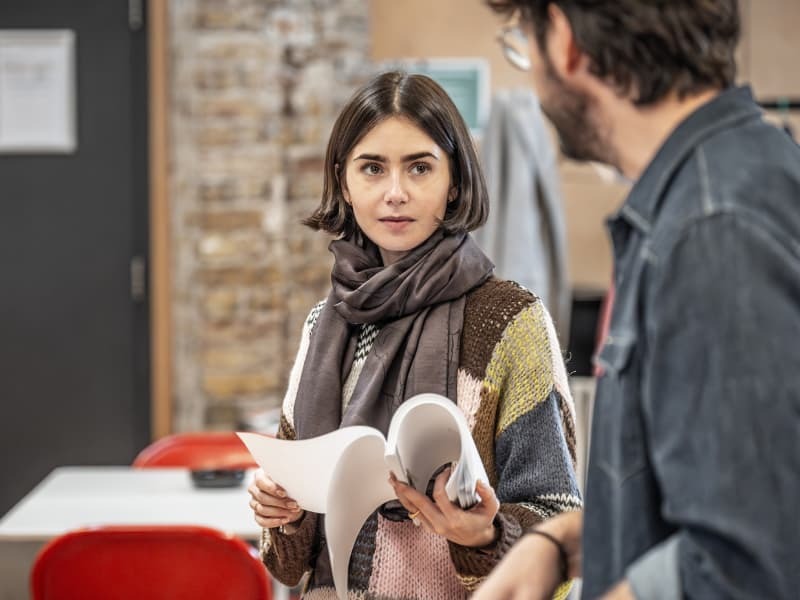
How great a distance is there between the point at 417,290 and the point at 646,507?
742 mm

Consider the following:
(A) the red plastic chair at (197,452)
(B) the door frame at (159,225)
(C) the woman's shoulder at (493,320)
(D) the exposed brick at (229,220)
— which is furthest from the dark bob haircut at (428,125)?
(B) the door frame at (159,225)

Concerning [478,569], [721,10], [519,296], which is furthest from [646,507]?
[519,296]

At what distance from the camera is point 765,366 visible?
80cm

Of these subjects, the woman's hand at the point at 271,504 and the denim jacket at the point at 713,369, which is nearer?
the denim jacket at the point at 713,369

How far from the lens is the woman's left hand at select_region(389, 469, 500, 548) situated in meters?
1.32

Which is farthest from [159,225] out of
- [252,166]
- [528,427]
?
[528,427]

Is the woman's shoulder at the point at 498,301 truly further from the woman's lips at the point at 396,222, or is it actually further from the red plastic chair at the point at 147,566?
the red plastic chair at the point at 147,566

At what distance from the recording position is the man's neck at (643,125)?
92 cm

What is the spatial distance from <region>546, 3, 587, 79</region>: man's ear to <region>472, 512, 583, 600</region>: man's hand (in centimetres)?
43

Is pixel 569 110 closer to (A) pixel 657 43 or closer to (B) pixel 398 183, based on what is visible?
(A) pixel 657 43

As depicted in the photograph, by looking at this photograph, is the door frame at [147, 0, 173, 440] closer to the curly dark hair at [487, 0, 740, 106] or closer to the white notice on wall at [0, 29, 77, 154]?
the white notice on wall at [0, 29, 77, 154]

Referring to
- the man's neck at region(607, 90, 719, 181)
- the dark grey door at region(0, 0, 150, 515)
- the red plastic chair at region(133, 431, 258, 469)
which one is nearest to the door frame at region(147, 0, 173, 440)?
the dark grey door at region(0, 0, 150, 515)

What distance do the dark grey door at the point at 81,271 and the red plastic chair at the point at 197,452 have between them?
1.22m

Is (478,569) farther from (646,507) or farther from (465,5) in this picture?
(465,5)
